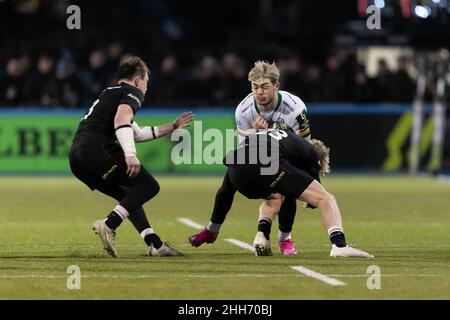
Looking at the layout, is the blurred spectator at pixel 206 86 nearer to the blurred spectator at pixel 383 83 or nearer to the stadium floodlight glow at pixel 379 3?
the blurred spectator at pixel 383 83

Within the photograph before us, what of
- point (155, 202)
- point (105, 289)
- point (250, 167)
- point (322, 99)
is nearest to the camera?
point (105, 289)

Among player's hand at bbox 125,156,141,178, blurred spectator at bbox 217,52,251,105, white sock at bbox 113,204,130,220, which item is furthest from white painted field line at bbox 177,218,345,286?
blurred spectator at bbox 217,52,251,105

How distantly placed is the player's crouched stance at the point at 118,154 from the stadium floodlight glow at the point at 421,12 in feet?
44.1

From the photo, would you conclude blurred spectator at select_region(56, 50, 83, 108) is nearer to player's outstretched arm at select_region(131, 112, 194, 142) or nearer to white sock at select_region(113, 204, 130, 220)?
player's outstretched arm at select_region(131, 112, 194, 142)

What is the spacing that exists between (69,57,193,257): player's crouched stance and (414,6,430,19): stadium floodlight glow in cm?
1345

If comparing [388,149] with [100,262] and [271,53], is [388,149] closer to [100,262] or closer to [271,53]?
[271,53]

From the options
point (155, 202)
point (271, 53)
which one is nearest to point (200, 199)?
point (155, 202)

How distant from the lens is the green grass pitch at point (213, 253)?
32.6 ft

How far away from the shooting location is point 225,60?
32.3 metres

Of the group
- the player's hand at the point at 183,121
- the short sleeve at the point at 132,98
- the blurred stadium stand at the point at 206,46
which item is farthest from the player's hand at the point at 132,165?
the blurred stadium stand at the point at 206,46

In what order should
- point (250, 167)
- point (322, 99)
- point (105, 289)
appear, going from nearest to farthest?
1. point (105, 289)
2. point (250, 167)
3. point (322, 99)

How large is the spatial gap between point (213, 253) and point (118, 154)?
1468 mm

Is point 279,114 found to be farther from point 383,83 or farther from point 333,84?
point 383,83

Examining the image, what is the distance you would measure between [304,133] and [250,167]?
1320 mm
